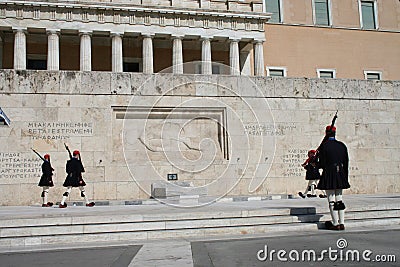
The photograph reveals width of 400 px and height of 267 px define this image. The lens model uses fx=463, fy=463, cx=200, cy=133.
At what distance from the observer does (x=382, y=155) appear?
682 inches

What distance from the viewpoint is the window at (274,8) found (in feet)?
138

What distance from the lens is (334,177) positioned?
8.70 meters

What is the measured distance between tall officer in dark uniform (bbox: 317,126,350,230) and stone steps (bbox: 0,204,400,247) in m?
0.57

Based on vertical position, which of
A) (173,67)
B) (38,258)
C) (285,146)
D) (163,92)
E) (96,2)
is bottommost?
(38,258)

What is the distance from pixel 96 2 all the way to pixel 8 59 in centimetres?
859

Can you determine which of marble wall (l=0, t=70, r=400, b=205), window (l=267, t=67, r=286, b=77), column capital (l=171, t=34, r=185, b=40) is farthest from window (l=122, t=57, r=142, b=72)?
marble wall (l=0, t=70, r=400, b=205)

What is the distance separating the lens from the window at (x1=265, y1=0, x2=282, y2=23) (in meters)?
42.0

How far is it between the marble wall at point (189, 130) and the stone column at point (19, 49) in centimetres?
2145

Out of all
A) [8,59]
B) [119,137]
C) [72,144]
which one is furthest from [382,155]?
[8,59]

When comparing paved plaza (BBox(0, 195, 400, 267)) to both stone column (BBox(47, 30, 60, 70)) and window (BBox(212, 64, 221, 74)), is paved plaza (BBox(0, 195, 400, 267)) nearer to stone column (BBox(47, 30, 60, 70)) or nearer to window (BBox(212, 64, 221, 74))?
stone column (BBox(47, 30, 60, 70))

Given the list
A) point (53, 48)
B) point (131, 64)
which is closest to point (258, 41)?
point (131, 64)

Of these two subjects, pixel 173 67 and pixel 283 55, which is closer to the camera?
pixel 173 67

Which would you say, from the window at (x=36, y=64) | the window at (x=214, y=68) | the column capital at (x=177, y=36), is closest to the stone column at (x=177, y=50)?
the column capital at (x=177, y=36)

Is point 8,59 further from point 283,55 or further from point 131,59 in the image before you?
point 283,55
